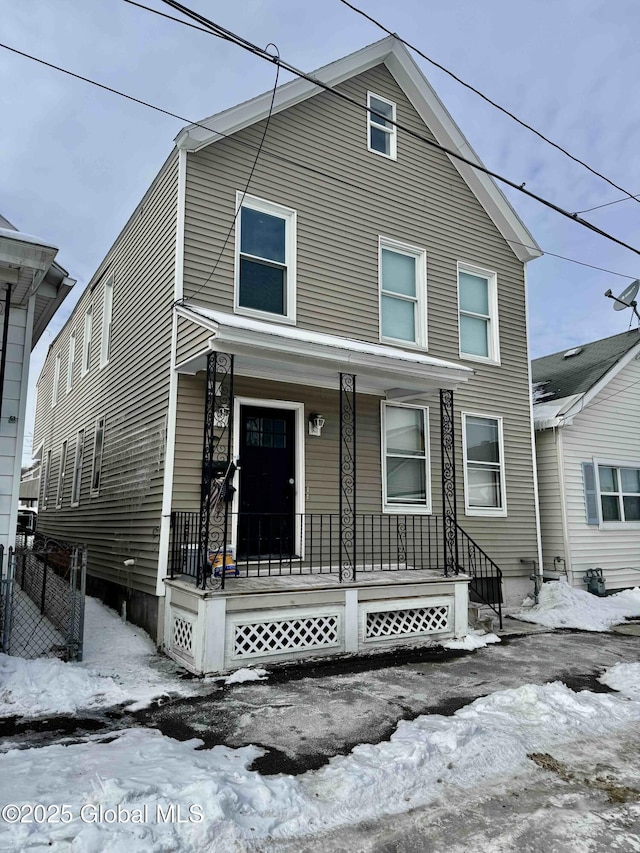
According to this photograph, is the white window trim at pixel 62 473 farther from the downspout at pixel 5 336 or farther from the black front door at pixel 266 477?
the downspout at pixel 5 336

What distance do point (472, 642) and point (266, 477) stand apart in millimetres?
3427

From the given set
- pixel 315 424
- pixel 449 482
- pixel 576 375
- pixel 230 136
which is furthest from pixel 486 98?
pixel 576 375

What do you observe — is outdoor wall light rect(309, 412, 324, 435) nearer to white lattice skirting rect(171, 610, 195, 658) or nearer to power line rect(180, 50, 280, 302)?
power line rect(180, 50, 280, 302)

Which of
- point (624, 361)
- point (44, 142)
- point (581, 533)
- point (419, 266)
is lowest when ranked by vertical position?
point (581, 533)

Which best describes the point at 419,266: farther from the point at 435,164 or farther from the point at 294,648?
the point at 294,648

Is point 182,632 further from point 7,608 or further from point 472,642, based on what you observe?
point 472,642

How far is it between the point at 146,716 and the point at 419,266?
812 centimetres

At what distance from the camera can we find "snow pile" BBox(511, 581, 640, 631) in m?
9.22

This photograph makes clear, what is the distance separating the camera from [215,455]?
7793 millimetres

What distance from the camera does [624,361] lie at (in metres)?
12.2

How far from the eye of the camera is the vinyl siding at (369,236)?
822 cm

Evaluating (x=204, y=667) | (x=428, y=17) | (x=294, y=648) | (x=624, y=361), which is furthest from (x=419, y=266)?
(x=204, y=667)

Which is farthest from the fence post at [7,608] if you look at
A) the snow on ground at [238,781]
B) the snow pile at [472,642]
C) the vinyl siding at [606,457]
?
the vinyl siding at [606,457]

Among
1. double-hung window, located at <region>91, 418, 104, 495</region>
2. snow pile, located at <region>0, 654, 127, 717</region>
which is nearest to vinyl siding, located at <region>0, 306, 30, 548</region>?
snow pile, located at <region>0, 654, 127, 717</region>
